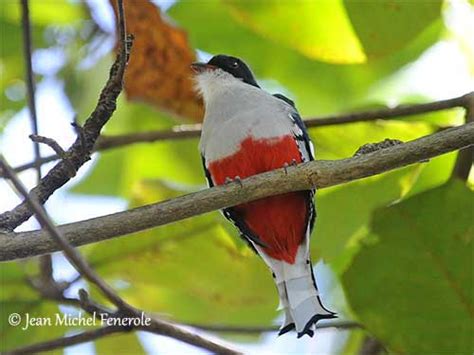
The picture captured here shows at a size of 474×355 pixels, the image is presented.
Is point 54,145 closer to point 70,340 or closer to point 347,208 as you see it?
point 70,340

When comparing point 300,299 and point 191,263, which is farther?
point 191,263

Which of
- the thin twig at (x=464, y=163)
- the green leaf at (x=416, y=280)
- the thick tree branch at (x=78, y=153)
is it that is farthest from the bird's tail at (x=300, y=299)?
the thick tree branch at (x=78, y=153)

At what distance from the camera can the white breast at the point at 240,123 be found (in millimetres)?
2900

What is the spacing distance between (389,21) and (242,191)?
1072mm

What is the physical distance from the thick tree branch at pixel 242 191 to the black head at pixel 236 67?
1.18 metres

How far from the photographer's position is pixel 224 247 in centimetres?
345

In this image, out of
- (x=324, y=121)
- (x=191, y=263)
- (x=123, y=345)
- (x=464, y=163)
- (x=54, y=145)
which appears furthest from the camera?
(x=123, y=345)

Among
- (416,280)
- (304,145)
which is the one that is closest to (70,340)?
(304,145)

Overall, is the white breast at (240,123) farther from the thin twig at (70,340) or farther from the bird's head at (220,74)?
the thin twig at (70,340)

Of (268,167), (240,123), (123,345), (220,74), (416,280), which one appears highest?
(220,74)

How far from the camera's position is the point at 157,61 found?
349 cm

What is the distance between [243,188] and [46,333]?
4.50 feet

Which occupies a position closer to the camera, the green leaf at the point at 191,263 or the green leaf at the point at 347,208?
the green leaf at the point at 347,208

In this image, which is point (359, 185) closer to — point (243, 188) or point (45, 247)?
point (243, 188)
